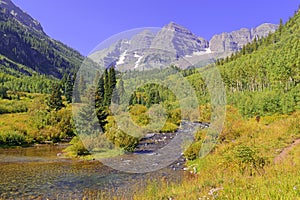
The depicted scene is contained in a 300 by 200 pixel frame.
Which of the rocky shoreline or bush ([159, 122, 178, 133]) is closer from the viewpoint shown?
the rocky shoreline

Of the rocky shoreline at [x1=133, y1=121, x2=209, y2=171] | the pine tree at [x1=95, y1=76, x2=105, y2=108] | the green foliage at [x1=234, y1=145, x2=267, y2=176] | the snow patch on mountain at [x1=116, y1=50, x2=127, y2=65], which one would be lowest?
the rocky shoreline at [x1=133, y1=121, x2=209, y2=171]

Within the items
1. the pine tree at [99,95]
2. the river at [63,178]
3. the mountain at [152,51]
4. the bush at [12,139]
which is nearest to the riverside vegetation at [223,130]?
the bush at [12,139]

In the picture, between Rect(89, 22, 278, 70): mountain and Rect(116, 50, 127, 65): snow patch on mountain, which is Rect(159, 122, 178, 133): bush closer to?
Rect(116, 50, 127, 65): snow patch on mountain

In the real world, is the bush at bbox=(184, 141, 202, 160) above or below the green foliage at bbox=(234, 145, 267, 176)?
below

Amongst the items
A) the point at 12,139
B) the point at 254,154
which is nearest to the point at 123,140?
the point at 12,139

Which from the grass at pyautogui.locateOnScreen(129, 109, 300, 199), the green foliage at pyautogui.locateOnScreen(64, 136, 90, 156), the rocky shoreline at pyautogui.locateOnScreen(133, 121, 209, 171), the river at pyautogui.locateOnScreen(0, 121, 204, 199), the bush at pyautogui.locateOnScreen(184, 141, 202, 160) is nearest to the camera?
the grass at pyautogui.locateOnScreen(129, 109, 300, 199)

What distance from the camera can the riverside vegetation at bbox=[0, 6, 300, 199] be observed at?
7.05 meters

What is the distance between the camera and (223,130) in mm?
24469

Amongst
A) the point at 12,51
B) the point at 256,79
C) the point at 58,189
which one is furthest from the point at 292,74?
the point at 12,51

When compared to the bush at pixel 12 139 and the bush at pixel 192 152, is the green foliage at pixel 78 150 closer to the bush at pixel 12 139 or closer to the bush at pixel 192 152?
the bush at pixel 12 139

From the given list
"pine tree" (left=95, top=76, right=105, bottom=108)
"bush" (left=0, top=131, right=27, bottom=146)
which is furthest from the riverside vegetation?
"pine tree" (left=95, top=76, right=105, bottom=108)

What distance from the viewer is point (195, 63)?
10.7 m

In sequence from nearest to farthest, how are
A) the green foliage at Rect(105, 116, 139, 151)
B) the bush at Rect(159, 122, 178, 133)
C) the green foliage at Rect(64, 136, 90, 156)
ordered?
the green foliage at Rect(64, 136, 90, 156), the green foliage at Rect(105, 116, 139, 151), the bush at Rect(159, 122, 178, 133)

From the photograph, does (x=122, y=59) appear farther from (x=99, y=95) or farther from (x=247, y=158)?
(x=99, y=95)
